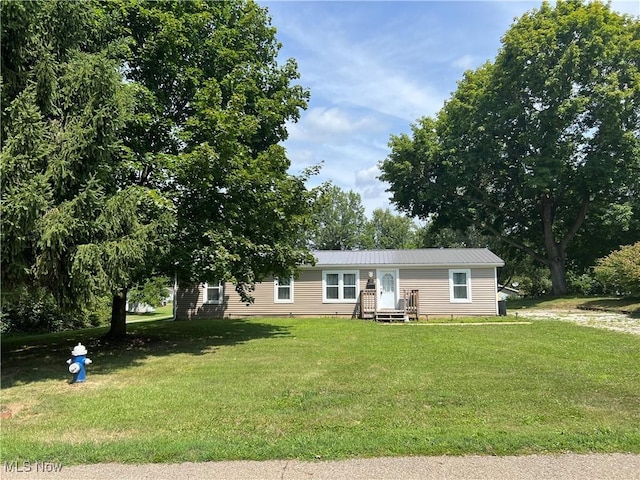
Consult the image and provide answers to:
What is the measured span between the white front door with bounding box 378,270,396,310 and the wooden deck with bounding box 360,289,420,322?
0.38 metres

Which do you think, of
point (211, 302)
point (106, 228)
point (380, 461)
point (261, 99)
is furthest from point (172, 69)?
point (211, 302)

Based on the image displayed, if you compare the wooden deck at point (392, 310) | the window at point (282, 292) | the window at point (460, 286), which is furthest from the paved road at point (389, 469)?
the window at point (282, 292)

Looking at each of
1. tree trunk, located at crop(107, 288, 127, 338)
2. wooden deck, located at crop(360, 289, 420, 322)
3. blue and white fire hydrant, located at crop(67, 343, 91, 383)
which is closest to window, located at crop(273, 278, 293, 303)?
wooden deck, located at crop(360, 289, 420, 322)

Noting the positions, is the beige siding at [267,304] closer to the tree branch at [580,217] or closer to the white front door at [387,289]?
the white front door at [387,289]

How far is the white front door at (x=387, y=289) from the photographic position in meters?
18.9

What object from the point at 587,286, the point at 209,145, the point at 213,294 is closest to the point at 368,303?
the point at 213,294

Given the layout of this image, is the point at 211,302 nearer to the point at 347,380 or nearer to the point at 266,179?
the point at 266,179

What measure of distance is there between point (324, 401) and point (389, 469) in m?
2.09

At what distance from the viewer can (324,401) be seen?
5.61 metres

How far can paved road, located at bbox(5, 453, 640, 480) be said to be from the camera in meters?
3.47

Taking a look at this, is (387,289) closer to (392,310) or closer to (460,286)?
(392,310)

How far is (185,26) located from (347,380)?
30.8 ft

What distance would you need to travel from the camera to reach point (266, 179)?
1093 centimetres

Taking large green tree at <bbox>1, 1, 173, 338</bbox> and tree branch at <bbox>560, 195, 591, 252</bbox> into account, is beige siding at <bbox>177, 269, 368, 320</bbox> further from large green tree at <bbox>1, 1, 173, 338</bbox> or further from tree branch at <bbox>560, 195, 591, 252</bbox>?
tree branch at <bbox>560, 195, 591, 252</bbox>
